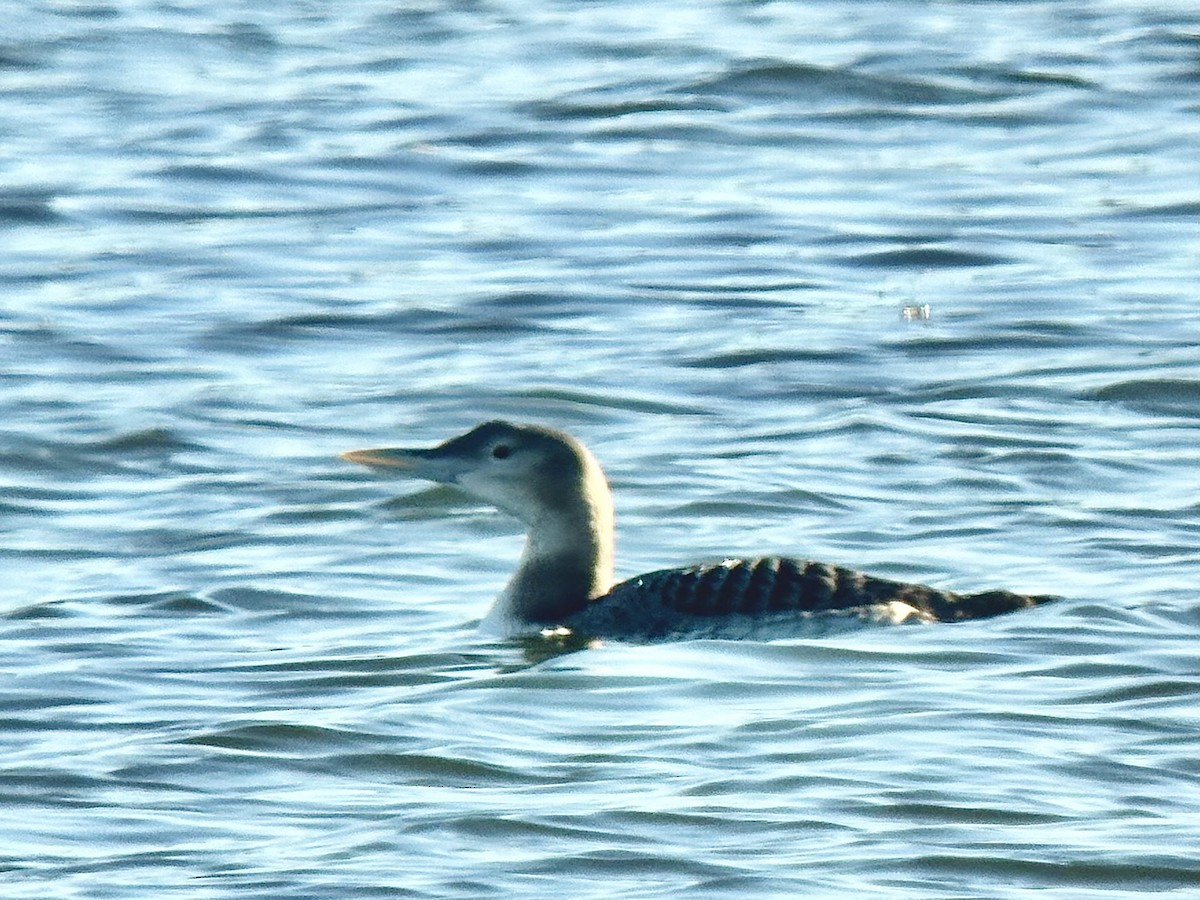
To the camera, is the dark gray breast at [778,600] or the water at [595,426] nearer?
the water at [595,426]

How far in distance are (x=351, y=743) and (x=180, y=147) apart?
1091 centimetres

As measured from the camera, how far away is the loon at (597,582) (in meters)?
8.92

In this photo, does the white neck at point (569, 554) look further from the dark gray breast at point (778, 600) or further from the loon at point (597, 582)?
the dark gray breast at point (778, 600)

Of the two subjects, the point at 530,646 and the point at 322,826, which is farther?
the point at 530,646

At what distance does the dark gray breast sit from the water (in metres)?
0.10

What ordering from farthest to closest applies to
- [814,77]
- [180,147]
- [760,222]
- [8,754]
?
[814,77] → [180,147] → [760,222] → [8,754]

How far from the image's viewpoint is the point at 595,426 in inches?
484

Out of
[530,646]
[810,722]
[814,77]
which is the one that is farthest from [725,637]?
[814,77]

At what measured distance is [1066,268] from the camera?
49.9 feet

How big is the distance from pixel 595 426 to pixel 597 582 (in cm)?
282

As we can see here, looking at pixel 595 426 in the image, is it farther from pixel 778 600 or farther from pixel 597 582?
pixel 778 600

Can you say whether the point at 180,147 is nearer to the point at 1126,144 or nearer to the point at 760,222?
the point at 760,222

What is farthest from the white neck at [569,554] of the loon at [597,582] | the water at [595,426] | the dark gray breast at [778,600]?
the dark gray breast at [778,600]

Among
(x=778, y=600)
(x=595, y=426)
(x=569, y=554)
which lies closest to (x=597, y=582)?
(x=569, y=554)
